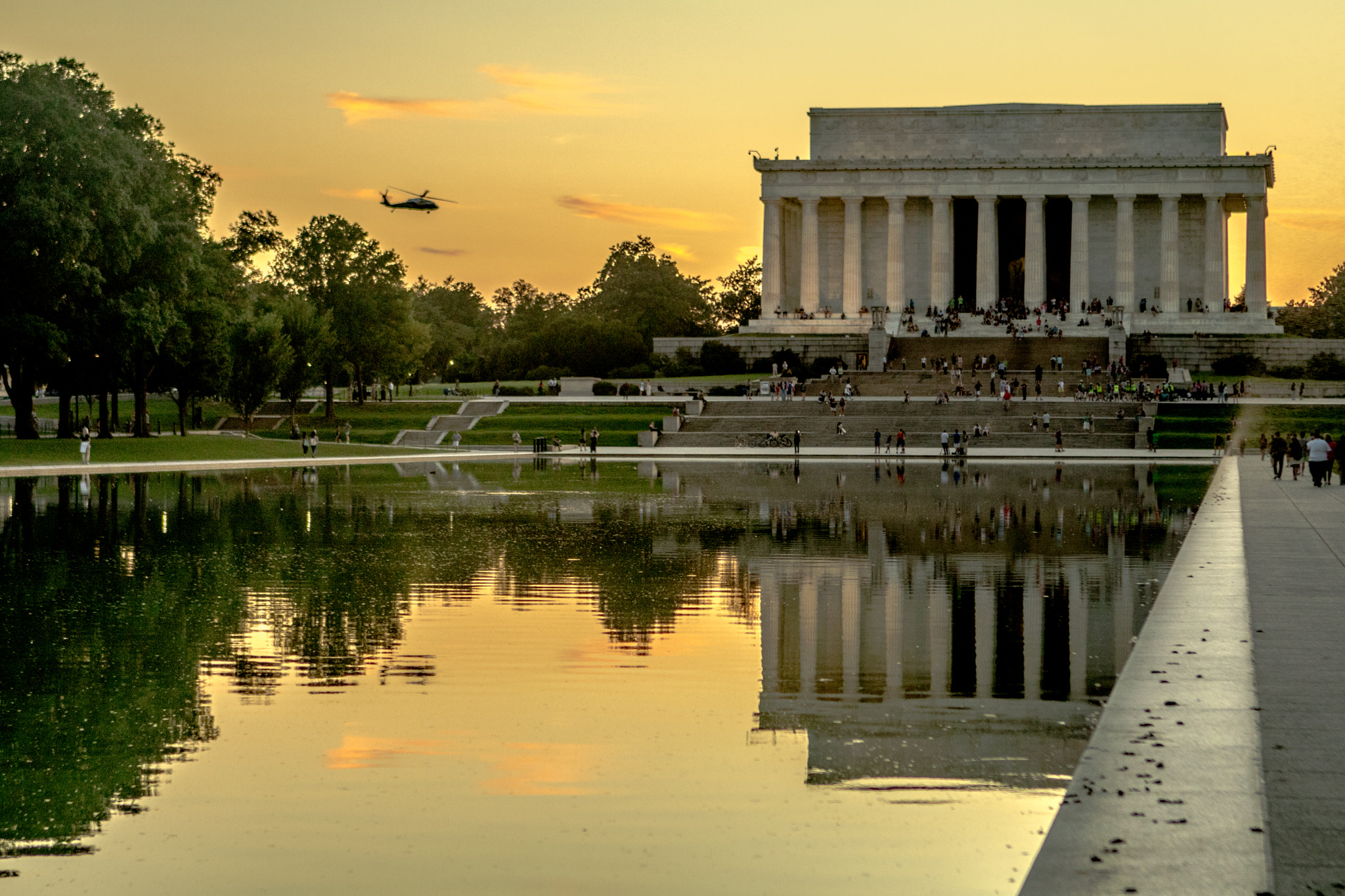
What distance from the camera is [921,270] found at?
111m

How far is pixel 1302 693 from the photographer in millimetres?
9945

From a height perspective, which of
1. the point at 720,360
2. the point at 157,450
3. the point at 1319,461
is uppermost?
the point at 720,360

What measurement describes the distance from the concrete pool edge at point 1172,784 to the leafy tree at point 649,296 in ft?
363

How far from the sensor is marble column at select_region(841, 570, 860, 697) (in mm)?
12359

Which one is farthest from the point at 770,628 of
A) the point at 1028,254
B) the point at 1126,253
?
the point at 1126,253

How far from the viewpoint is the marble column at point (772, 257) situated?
358 feet

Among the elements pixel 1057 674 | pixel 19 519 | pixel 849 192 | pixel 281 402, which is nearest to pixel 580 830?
pixel 1057 674

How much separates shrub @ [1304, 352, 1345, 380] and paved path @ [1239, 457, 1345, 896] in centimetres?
6818

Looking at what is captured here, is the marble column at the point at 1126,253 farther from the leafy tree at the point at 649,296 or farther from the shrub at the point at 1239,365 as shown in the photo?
the leafy tree at the point at 649,296

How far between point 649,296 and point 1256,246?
63458mm

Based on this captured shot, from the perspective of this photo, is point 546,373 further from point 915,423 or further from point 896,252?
point 915,423

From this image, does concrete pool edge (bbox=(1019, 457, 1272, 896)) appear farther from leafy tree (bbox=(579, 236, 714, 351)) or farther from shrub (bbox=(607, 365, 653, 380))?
leafy tree (bbox=(579, 236, 714, 351))

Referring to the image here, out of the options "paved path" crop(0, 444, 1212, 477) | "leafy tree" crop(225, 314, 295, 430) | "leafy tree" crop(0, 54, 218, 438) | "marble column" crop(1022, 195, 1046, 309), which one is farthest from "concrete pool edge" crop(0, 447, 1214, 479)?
"marble column" crop(1022, 195, 1046, 309)

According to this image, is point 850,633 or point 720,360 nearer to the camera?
point 850,633
